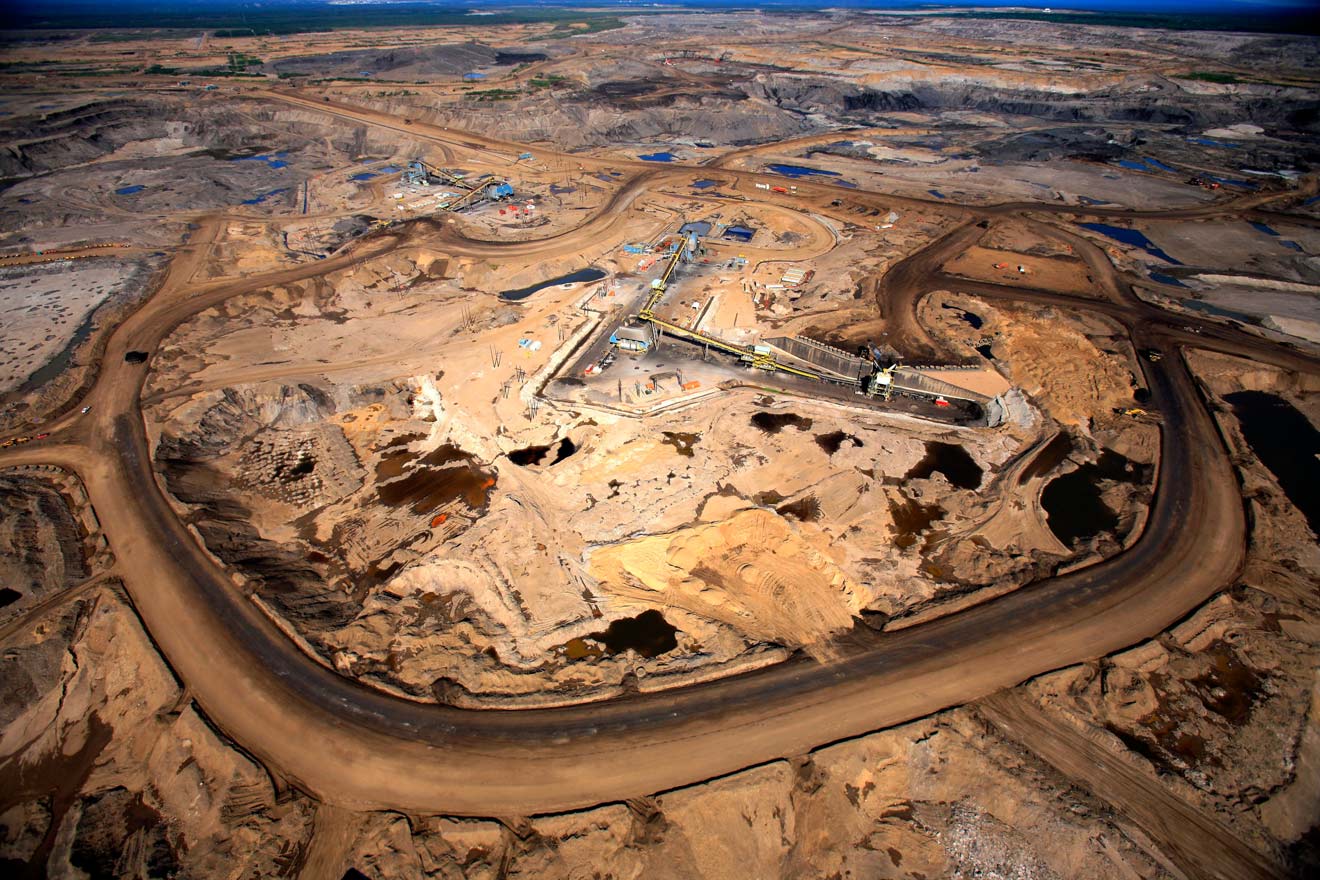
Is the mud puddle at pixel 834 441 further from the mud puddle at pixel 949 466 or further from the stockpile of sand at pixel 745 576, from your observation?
the stockpile of sand at pixel 745 576

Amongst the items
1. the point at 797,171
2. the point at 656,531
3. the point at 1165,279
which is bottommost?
the point at 656,531

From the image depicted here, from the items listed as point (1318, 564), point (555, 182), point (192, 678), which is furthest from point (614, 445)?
point (555, 182)

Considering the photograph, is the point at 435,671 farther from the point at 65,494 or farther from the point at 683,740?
the point at 65,494

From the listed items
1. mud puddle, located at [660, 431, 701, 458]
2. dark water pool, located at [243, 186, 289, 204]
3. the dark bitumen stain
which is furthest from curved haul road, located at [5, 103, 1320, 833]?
dark water pool, located at [243, 186, 289, 204]

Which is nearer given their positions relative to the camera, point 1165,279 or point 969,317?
point 969,317

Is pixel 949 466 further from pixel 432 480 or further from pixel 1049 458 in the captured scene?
pixel 432 480

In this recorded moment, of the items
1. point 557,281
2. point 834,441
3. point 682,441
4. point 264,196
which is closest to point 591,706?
point 682,441

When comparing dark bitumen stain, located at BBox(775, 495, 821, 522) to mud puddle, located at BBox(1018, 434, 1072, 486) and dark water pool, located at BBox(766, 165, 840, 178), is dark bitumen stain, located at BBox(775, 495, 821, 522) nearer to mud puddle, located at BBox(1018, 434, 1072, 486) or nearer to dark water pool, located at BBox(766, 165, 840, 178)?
mud puddle, located at BBox(1018, 434, 1072, 486)

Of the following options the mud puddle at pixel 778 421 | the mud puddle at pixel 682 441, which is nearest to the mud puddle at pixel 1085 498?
the mud puddle at pixel 778 421
